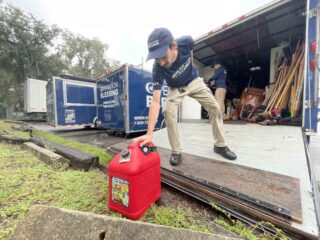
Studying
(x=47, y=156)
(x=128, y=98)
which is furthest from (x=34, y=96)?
(x=47, y=156)

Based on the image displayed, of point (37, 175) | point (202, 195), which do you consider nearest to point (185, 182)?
point (202, 195)

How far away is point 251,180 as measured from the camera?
147 cm

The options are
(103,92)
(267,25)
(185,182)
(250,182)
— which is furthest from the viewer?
(103,92)

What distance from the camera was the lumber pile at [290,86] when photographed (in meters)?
Answer: 3.88

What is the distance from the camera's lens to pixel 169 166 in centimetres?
186

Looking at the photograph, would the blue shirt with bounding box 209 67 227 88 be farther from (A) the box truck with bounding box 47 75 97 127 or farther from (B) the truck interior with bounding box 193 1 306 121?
(A) the box truck with bounding box 47 75 97 127

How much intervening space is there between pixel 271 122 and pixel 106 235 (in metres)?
3.95

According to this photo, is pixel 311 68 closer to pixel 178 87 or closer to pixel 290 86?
pixel 290 86

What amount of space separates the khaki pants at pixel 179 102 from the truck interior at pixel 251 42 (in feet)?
8.56

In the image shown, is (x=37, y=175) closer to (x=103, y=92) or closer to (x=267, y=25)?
(x=103, y=92)

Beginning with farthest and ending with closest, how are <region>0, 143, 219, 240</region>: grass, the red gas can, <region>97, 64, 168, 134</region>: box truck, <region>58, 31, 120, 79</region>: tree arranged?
<region>58, 31, 120, 79</region>: tree < <region>97, 64, 168, 134</region>: box truck < <region>0, 143, 219, 240</region>: grass < the red gas can

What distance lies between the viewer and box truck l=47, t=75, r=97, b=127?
6516mm

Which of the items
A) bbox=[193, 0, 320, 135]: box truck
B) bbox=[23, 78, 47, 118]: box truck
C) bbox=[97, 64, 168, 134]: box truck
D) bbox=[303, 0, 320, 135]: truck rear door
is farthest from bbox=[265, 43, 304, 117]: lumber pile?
bbox=[23, 78, 47, 118]: box truck

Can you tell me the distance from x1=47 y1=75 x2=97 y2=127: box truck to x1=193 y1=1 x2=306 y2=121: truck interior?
479 centimetres
